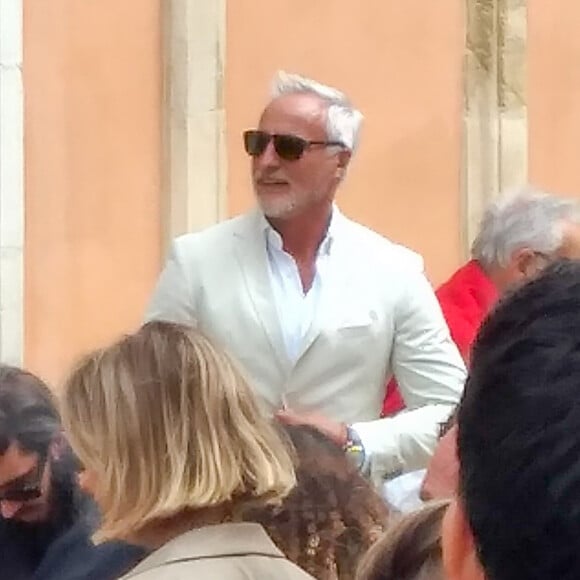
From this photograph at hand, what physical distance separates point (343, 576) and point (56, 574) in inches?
16.8

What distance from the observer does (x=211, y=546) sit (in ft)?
6.50

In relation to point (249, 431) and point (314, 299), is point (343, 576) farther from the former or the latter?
point (314, 299)

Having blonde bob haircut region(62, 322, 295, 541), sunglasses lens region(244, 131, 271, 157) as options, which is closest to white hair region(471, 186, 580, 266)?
sunglasses lens region(244, 131, 271, 157)

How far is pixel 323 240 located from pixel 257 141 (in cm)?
22

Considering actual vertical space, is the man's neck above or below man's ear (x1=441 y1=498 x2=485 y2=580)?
below

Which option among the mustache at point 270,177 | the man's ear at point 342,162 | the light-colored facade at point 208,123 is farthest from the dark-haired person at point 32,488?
the light-colored facade at point 208,123

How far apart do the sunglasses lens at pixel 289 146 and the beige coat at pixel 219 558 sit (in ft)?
4.48

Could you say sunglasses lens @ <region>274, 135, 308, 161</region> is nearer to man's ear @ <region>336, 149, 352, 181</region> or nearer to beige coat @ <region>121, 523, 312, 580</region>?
man's ear @ <region>336, 149, 352, 181</region>

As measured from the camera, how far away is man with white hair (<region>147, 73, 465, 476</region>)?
10.2ft

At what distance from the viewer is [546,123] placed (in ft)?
18.1

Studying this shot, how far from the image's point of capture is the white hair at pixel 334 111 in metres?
3.33

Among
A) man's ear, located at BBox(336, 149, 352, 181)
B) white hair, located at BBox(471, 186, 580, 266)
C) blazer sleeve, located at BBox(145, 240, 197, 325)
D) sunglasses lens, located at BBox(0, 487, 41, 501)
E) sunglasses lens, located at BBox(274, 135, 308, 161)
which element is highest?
sunglasses lens, located at BBox(274, 135, 308, 161)

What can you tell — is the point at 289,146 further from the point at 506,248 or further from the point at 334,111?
the point at 506,248

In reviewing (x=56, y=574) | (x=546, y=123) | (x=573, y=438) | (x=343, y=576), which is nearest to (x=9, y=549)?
(x=56, y=574)
